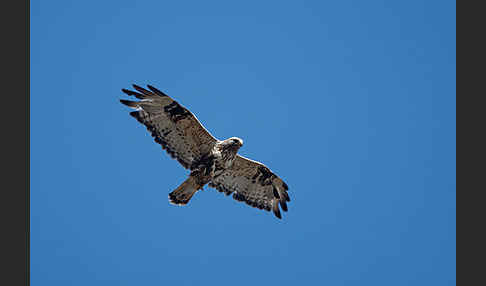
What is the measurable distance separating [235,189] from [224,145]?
1492mm

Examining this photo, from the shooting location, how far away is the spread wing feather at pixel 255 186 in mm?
12117

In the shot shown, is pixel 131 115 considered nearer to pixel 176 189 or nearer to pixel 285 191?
pixel 176 189

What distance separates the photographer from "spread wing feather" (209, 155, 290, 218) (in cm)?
1212

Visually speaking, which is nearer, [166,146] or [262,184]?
[166,146]

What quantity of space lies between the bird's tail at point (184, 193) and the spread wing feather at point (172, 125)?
355 millimetres

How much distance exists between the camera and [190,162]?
11.5m

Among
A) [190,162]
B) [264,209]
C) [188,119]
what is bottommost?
[264,209]

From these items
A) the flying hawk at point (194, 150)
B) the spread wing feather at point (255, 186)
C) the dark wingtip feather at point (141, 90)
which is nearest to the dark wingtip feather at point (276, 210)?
the spread wing feather at point (255, 186)

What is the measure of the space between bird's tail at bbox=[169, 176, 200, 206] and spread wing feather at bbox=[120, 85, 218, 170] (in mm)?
355

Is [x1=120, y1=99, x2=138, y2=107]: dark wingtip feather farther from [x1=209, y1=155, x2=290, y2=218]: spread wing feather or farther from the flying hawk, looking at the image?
[x1=209, y1=155, x2=290, y2=218]: spread wing feather

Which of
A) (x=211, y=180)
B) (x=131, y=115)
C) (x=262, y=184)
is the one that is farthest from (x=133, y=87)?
(x=262, y=184)

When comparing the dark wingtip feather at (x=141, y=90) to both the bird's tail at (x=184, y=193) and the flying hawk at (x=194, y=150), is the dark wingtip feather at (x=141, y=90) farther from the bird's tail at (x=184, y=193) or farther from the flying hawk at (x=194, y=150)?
the bird's tail at (x=184, y=193)

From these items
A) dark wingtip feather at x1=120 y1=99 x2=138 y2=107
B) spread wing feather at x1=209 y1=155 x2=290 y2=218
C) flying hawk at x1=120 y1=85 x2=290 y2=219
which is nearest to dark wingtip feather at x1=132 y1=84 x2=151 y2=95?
flying hawk at x1=120 y1=85 x2=290 y2=219

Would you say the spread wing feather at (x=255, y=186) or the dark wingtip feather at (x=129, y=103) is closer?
the dark wingtip feather at (x=129, y=103)
